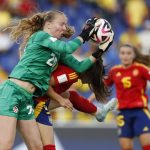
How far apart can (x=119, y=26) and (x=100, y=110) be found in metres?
6.75

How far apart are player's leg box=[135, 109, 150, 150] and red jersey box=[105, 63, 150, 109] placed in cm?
13

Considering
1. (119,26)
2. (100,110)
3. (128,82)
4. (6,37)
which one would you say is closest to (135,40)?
(119,26)

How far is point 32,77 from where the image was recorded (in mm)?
6410

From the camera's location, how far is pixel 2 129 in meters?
6.29

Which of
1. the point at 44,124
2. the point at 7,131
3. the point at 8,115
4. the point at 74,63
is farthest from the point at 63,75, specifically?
the point at 7,131

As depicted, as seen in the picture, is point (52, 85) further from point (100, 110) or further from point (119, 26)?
point (119, 26)

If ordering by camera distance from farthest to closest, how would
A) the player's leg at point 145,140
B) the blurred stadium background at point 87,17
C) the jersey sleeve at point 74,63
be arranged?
the blurred stadium background at point 87,17 → the player's leg at point 145,140 → the jersey sleeve at point 74,63

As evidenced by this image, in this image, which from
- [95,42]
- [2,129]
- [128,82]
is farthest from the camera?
[128,82]

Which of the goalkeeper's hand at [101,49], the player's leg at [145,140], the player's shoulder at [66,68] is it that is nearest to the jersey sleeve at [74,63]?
the player's shoulder at [66,68]

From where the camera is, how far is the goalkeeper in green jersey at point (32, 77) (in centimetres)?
632

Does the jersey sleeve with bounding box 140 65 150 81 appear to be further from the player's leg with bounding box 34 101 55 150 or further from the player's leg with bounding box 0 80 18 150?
the player's leg with bounding box 0 80 18 150

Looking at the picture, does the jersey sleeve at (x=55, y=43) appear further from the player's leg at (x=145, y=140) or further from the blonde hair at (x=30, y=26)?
the player's leg at (x=145, y=140)

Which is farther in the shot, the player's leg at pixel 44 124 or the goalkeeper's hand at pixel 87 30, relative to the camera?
the player's leg at pixel 44 124

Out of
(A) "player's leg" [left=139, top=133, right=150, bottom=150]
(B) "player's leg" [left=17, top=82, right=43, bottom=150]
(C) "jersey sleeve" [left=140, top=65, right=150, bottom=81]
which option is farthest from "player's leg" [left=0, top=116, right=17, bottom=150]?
(C) "jersey sleeve" [left=140, top=65, right=150, bottom=81]
